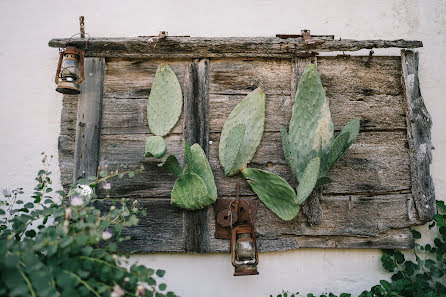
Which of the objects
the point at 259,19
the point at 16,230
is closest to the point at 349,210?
the point at 259,19

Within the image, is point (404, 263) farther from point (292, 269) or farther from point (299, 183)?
point (299, 183)

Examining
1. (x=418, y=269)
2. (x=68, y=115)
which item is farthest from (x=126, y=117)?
(x=418, y=269)

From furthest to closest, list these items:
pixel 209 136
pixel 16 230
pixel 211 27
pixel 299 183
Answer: pixel 211 27 < pixel 209 136 < pixel 299 183 < pixel 16 230

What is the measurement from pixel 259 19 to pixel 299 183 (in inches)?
33.4

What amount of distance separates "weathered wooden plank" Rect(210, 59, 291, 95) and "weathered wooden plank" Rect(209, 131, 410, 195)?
220 mm

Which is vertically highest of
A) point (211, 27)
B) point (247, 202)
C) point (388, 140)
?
point (211, 27)

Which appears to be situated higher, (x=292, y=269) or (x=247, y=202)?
(x=247, y=202)

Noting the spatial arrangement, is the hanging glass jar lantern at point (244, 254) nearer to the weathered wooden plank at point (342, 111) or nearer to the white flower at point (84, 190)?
the weathered wooden plank at point (342, 111)

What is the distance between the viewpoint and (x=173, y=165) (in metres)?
1.70

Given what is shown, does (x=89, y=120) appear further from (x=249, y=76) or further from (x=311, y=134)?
(x=311, y=134)

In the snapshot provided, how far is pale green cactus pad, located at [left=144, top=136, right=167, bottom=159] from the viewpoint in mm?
1708

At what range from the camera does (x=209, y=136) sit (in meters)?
1.79

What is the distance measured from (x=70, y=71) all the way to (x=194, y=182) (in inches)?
28.5

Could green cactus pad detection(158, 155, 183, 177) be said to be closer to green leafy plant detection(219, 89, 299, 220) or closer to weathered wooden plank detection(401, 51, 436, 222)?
green leafy plant detection(219, 89, 299, 220)
